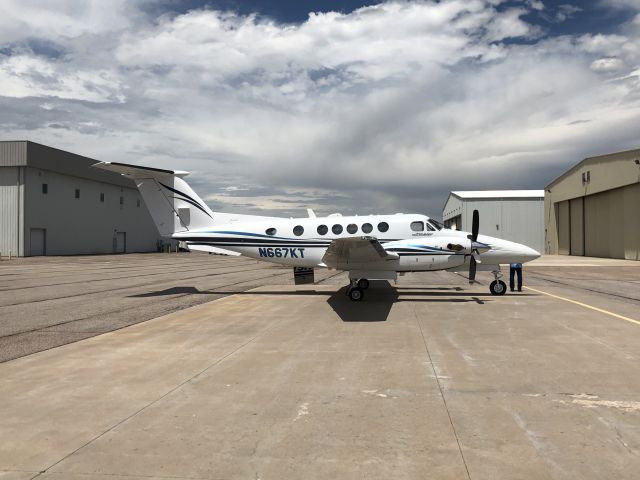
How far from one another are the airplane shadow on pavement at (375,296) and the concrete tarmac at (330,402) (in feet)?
5.00

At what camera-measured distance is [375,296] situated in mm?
16156

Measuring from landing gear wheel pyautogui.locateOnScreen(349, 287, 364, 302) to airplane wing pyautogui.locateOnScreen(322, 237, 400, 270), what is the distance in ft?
2.57

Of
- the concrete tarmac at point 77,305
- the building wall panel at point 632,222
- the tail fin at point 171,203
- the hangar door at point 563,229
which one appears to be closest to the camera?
the concrete tarmac at point 77,305

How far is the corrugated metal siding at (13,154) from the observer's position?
48.1m

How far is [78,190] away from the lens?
56906mm

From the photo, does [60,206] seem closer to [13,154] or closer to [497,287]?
[13,154]

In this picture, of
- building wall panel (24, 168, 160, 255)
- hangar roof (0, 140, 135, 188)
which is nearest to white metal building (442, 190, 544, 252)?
building wall panel (24, 168, 160, 255)

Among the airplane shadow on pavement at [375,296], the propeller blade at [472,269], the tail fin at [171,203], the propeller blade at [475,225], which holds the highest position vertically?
the tail fin at [171,203]

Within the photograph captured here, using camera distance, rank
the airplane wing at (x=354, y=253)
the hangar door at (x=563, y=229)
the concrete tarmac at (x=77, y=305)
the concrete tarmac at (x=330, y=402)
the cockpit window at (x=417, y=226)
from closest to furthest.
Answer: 1. the concrete tarmac at (x=330, y=402)
2. the concrete tarmac at (x=77, y=305)
3. the airplane wing at (x=354, y=253)
4. the cockpit window at (x=417, y=226)
5. the hangar door at (x=563, y=229)

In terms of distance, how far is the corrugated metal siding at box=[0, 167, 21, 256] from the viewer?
1897 inches

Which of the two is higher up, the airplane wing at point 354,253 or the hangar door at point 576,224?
the hangar door at point 576,224

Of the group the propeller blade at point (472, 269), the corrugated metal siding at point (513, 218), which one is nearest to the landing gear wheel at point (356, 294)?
the propeller blade at point (472, 269)

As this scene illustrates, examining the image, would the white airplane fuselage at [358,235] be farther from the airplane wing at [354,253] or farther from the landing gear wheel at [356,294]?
the landing gear wheel at [356,294]

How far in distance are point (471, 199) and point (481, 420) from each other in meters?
62.3
